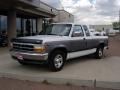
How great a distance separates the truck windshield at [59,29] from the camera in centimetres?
998

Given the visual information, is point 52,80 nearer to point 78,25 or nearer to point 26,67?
point 26,67

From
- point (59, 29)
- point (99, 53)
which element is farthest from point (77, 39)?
point (99, 53)

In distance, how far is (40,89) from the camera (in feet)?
22.7

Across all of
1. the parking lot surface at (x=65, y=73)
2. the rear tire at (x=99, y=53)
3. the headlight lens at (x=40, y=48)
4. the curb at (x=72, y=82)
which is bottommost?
the curb at (x=72, y=82)

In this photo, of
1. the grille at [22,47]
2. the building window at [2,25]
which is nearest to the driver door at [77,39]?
the grille at [22,47]

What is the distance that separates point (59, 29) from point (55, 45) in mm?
1584

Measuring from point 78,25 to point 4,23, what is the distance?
13.8 meters

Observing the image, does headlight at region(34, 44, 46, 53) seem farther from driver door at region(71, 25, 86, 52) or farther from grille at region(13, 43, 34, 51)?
driver door at region(71, 25, 86, 52)

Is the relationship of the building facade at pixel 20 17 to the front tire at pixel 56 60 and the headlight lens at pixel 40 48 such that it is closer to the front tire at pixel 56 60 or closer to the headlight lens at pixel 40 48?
the front tire at pixel 56 60

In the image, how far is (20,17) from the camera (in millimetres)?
27594

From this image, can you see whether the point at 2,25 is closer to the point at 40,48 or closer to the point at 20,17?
the point at 20,17

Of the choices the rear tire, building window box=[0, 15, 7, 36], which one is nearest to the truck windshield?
the rear tire

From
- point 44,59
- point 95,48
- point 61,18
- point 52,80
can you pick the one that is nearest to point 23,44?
point 44,59

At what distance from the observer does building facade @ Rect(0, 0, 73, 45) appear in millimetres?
19319
